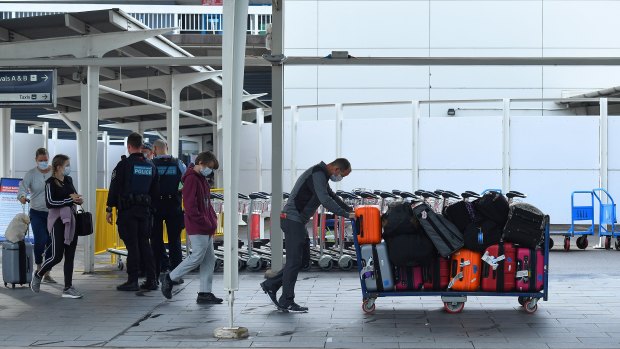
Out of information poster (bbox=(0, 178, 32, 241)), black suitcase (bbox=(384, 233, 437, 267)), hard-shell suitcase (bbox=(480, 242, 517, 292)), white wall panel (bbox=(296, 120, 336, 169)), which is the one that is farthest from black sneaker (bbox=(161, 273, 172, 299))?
white wall panel (bbox=(296, 120, 336, 169))

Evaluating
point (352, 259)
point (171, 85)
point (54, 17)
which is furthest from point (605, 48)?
point (54, 17)

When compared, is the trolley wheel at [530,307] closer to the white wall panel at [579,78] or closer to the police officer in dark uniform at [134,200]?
the police officer in dark uniform at [134,200]

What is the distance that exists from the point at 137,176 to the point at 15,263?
2158 mm

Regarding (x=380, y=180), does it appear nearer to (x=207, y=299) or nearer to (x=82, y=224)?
(x=82, y=224)

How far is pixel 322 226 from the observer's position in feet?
45.5

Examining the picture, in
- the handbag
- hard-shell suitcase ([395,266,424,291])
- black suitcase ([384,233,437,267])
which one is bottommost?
hard-shell suitcase ([395,266,424,291])

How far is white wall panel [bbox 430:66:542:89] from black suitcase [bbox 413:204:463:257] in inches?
753

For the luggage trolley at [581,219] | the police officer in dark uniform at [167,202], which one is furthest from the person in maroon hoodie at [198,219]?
the luggage trolley at [581,219]

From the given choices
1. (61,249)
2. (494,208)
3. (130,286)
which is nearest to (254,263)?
(130,286)

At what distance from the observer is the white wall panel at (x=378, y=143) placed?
68.5ft

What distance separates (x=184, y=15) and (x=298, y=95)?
10986 millimetres

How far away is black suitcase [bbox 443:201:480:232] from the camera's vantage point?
9.73m

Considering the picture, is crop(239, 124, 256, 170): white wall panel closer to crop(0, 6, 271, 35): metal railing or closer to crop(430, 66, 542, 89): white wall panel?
crop(430, 66, 542, 89): white wall panel

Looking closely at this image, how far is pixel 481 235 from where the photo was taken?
970 centimetres
